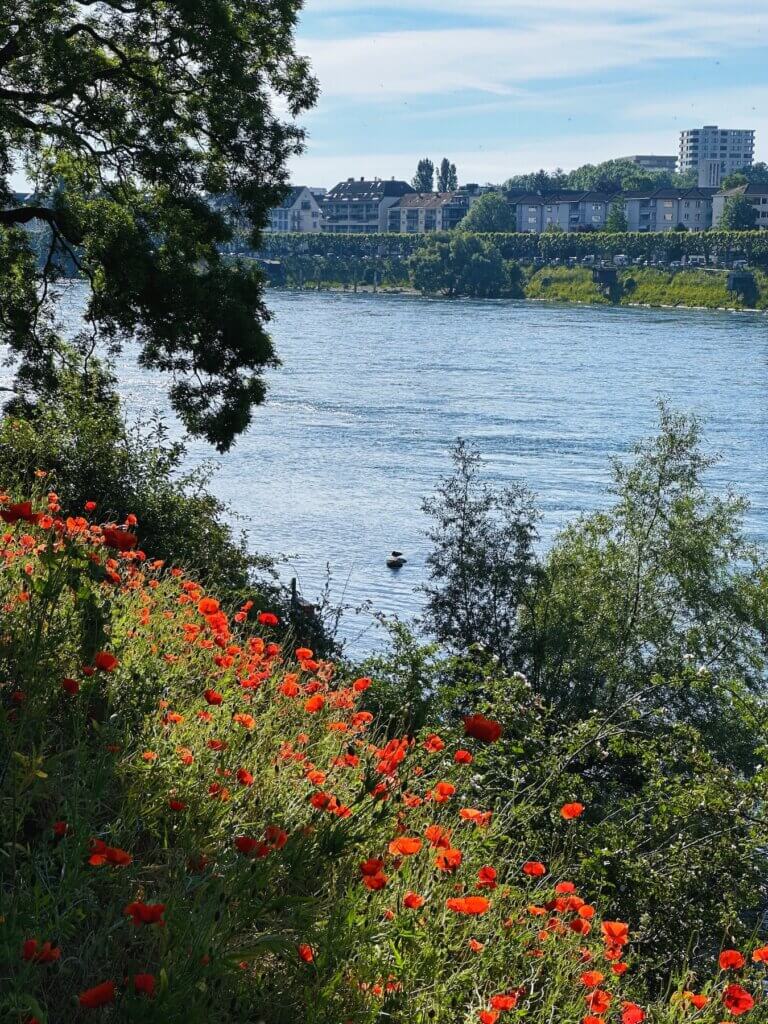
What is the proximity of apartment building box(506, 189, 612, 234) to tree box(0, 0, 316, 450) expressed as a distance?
6336 inches

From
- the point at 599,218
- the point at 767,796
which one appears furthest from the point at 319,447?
the point at 599,218

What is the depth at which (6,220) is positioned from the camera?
1669 centimetres

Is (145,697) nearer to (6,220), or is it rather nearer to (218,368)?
(218,368)

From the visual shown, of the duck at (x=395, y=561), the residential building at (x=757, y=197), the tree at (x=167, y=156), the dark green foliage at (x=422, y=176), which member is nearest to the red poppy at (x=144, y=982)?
the tree at (x=167, y=156)

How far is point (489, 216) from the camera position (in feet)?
525

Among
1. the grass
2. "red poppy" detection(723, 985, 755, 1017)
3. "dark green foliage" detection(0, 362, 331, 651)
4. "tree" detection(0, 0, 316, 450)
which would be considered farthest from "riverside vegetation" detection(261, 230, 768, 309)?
"red poppy" detection(723, 985, 755, 1017)

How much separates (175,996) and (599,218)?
184m

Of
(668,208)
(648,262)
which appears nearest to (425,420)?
(648,262)

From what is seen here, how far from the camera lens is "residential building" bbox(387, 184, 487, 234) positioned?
7003 inches

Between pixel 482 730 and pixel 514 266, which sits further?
pixel 514 266

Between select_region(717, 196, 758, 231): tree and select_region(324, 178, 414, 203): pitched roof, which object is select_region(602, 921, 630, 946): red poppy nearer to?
select_region(717, 196, 758, 231): tree

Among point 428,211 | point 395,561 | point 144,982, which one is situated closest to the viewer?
point 144,982

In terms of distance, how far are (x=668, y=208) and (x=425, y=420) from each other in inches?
5341

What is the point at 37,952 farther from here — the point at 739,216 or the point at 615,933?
the point at 739,216
